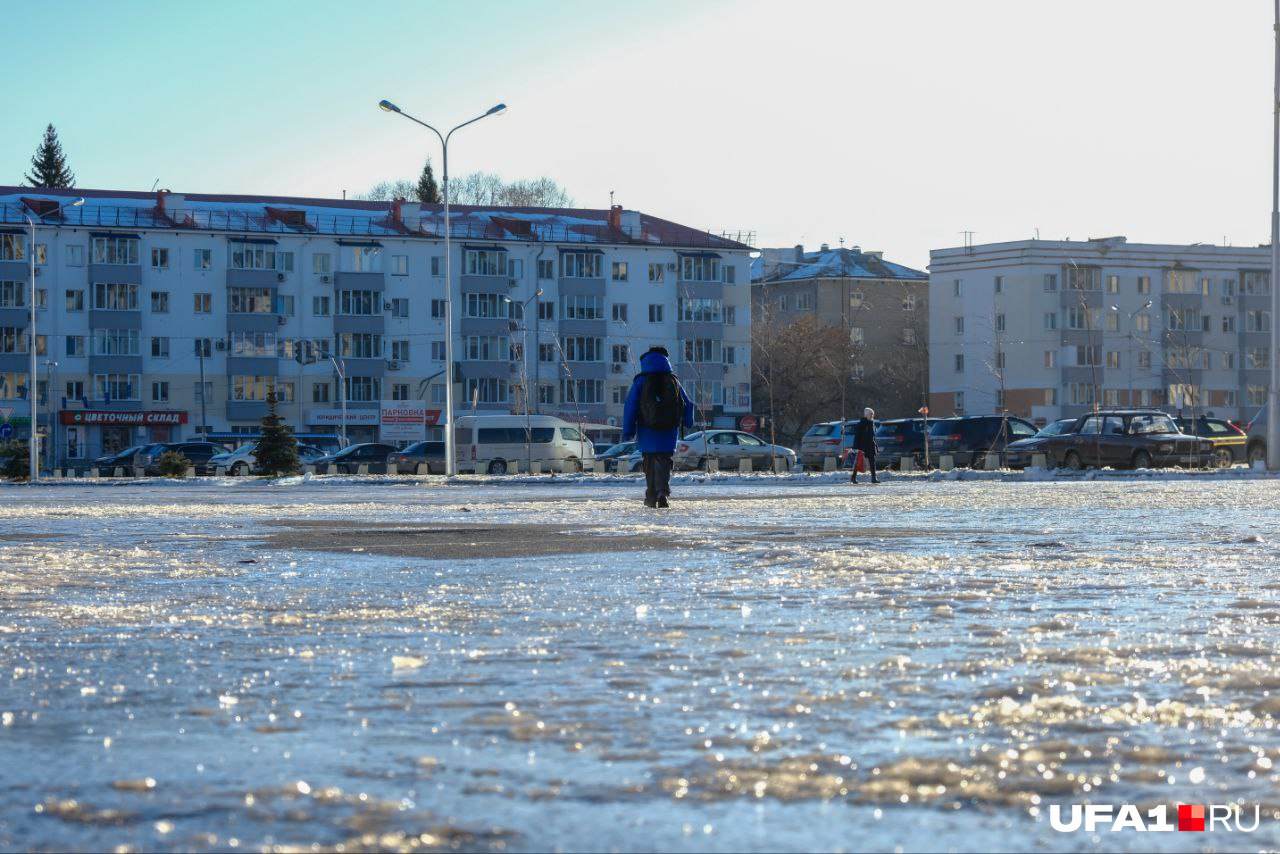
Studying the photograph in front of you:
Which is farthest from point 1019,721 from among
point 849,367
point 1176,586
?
point 849,367

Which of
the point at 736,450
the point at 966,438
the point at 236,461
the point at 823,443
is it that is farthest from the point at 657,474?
the point at 236,461

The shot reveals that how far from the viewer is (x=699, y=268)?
102812mm

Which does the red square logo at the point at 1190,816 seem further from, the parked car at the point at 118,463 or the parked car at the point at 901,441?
the parked car at the point at 118,463

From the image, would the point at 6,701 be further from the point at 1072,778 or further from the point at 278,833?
the point at 1072,778

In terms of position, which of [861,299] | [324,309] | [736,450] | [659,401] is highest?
[861,299]

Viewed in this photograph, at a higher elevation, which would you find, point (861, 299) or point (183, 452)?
point (861, 299)

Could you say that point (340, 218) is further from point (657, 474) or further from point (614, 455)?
point (657, 474)

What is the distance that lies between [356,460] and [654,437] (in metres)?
46.4

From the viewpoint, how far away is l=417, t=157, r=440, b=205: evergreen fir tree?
401 ft

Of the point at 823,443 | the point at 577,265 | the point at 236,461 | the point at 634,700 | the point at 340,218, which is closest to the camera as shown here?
the point at 634,700

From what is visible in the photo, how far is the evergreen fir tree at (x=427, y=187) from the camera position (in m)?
122

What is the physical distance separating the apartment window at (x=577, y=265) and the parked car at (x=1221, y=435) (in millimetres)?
49901

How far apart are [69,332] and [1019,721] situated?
92107 mm

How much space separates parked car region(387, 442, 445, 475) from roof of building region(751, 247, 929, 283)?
217ft
